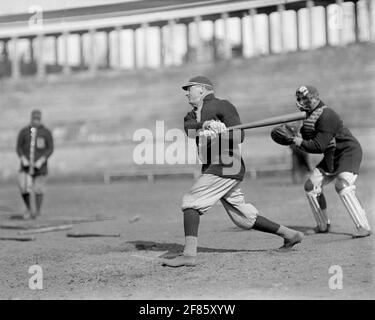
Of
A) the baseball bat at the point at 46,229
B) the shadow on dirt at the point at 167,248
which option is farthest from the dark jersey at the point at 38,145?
the shadow on dirt at the point at 167,248

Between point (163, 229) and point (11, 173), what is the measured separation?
20.4 m

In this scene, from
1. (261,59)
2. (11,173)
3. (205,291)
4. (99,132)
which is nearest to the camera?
(205,291)

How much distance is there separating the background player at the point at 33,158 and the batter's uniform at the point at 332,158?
526 centimetres

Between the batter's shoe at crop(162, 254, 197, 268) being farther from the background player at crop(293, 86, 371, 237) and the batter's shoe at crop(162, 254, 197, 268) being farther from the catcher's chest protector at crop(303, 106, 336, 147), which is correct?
the catcher's chest protector at crop(303, 106, 336, 147)

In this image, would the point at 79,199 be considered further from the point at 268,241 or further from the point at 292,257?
the point at 292,257

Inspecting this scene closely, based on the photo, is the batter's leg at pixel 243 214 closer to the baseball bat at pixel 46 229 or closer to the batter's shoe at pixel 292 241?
the batter's shoe at pixel 292 241

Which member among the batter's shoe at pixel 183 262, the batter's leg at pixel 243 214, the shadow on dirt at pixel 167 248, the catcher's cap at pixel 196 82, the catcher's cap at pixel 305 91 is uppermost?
the catcher's cap at pixel 196 82

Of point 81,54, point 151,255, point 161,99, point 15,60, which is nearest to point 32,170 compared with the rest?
point 151,255

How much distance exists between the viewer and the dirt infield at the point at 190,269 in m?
4.82

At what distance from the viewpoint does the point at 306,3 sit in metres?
22.8

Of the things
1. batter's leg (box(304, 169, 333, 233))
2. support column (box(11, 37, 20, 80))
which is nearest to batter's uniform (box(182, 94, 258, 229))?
batter's leg (box(304, 169, 333, 233))

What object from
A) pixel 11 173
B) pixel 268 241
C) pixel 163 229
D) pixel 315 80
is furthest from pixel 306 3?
pixel 268 241

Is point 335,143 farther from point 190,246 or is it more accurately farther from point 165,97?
point 165,97
